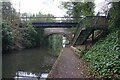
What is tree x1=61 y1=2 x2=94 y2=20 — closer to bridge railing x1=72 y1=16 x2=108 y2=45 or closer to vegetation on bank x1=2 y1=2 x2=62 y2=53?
bridge railing x1=72 y1=16 x2=108 y2=45

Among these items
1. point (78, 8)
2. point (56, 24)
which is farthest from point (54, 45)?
point (78, 8)

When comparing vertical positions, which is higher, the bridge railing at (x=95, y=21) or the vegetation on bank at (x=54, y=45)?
the bridge railing at (x=95, y=21)

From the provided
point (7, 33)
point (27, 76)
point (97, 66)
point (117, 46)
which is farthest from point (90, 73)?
point (7, 33)

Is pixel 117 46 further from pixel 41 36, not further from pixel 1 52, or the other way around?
pixel 41 36

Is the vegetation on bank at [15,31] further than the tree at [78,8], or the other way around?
the vegetation on bank at [15,31]

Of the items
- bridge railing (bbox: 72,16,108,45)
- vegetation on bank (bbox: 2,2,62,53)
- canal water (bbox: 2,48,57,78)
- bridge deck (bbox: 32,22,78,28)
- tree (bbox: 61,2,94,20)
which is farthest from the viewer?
bridge deck (bbox: 32,22,78,28)

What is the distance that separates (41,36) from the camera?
39562 mm

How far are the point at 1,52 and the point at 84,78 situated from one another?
14942mm

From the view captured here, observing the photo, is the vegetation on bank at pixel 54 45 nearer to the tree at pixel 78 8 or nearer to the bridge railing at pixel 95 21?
the tree at pixel 78 8

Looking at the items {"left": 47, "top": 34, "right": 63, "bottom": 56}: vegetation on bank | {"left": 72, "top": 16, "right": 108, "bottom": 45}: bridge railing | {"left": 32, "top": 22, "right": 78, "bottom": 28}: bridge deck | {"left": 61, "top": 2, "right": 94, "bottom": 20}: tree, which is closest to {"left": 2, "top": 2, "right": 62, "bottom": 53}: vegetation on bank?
{"left": 32, "top": 22, "right": 78, "bottom": 28}: bridge deck

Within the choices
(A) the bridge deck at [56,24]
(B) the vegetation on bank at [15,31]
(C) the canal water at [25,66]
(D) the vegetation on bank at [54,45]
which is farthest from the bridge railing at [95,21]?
(A) the bridge deck at [56,24]

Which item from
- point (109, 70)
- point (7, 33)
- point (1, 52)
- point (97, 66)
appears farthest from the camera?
point (7, 33)

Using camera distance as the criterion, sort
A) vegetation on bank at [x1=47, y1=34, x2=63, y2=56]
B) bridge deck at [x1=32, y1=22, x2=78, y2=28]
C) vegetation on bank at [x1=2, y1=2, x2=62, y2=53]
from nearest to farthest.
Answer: vegetation on bank at [x1=2, y1=2, x2=62, y2=53] < vegetation on bank at [x1=47, y1=34, x2=63, y2=56] < bridge deck at [x1=32, y1=22, x2=78, y2=28]

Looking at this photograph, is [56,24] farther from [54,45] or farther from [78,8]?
[54,45]
